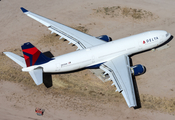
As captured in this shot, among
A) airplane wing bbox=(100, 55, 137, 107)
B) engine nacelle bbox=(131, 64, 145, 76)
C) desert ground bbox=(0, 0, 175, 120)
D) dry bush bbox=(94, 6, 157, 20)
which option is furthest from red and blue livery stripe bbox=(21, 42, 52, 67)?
dry bush bbox=(94, 6, 157, 20)

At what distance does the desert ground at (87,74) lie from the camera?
2259cm

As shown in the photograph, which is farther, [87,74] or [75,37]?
[75,37]

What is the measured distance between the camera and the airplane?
2269cm

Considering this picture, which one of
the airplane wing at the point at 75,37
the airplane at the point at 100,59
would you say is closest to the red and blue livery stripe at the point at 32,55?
the airplane at the point at 100,59

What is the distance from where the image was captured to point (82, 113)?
73.7 feet

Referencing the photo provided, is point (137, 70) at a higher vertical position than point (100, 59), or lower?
lower

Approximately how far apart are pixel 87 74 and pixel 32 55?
9652 mm

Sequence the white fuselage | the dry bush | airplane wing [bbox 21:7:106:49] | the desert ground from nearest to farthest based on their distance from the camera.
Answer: the desert ground, the white fuselage, airplane wing [bbox 21:7:106:49], the dry bush

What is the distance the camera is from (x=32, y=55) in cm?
2272

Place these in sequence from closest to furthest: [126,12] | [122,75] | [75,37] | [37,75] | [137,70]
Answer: [37,75] → [122,75] → [137,70] → [75,37] → [126,12]

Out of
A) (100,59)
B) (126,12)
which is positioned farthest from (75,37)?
(126,12)

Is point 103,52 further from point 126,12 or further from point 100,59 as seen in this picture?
point 126,12

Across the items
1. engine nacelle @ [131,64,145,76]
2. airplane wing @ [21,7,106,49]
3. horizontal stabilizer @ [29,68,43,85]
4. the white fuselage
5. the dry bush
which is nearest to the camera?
horizontal stabilizer @ [29,68,43,85]

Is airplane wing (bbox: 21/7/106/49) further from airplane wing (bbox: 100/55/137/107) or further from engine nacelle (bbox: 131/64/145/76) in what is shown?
engine nacelle (bbox: 131/64/145/76)
